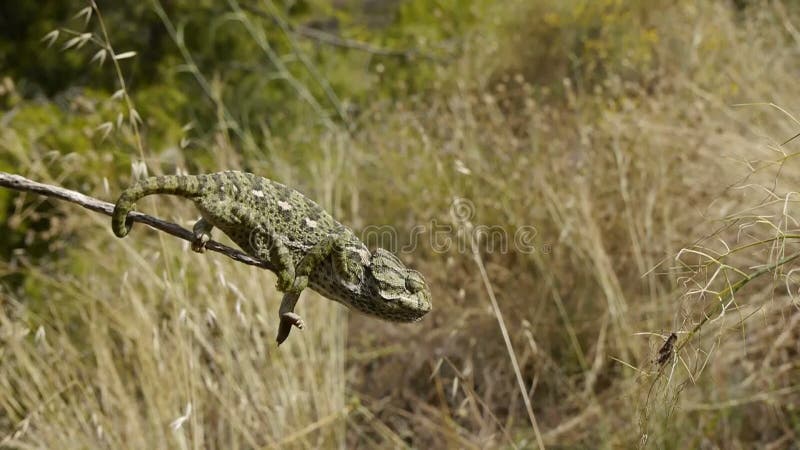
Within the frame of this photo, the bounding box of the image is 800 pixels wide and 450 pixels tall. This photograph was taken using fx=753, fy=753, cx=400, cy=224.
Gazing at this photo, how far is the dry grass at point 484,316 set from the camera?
3.40 meters

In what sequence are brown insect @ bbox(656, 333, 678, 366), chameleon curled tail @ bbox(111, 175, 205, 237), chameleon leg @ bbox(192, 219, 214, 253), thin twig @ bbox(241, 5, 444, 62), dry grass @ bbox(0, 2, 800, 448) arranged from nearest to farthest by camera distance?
chameleon curled tail @ bbox(111, 175, 205, 237)
brown insect @ bbox(656, 333, 678, 366)
chameleon leg @ bbox(192, 219, 214, 253)
dry grass @ bbox(0, 2, 800, 448)
thin twig @ bbox(241, 5, 444, 62)

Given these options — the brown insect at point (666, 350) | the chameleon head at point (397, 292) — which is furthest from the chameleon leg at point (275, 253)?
the brown insect at point (666, 350)

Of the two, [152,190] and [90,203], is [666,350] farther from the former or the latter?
[90,203]

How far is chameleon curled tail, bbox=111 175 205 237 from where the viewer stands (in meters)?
0.91

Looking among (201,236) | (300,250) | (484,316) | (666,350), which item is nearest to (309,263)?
(300,250)

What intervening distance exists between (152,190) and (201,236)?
1.01ft

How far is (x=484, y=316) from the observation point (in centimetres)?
452

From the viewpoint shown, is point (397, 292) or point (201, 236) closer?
point (397, 292)

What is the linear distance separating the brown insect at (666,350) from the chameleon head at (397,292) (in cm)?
32

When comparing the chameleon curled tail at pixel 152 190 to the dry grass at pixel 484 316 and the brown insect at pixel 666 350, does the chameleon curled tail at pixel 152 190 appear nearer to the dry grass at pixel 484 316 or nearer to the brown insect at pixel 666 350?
the brown insect at pixel 666 350

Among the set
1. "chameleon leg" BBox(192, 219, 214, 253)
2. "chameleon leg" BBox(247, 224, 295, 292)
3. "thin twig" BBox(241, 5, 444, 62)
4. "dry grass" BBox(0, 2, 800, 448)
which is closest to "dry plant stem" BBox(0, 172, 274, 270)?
"chameleon leg" BBox(247, 224, 295, 292)

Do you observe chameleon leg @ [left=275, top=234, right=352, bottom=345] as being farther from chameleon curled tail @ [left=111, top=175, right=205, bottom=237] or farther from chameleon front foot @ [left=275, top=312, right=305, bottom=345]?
chameleon curled tail @ [left=111, top=175, right=205, bottom=237]

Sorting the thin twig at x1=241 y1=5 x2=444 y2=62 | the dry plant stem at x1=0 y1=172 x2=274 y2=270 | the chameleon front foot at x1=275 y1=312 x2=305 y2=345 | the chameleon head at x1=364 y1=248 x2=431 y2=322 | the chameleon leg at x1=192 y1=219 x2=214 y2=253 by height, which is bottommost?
the thin twig at x1=241 y1=5 x2=444 y2=62

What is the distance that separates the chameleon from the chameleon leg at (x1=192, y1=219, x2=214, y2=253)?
157mm
